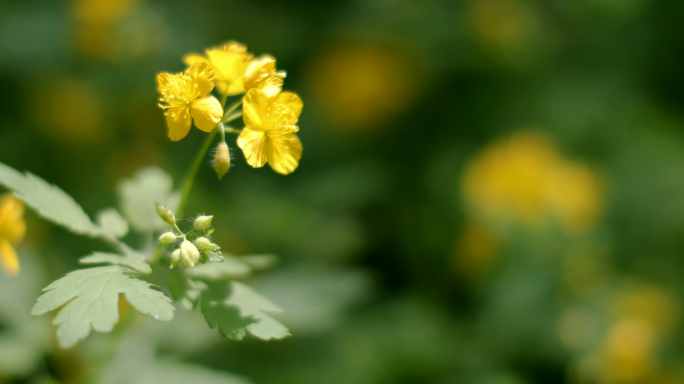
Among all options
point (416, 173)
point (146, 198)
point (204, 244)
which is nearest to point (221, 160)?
point (204, 244)

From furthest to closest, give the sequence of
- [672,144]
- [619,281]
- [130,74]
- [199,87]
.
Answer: [672,144] → [130,74] → [619,281] → [199,87]

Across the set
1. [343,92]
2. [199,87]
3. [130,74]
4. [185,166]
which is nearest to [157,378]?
[199,87]

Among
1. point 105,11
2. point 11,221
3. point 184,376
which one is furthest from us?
point 105,11

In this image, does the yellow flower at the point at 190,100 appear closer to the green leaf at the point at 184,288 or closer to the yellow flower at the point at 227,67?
the yellow flower at the point at 227,67

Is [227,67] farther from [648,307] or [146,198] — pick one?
[648,307]

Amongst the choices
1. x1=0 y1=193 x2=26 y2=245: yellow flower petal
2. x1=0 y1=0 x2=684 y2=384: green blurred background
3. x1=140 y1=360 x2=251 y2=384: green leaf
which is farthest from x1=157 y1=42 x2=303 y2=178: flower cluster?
x1=0 y1=0 x2=684 y2=384: green blurred background

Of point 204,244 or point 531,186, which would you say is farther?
point 531,186

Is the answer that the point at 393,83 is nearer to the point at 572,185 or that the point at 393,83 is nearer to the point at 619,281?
the point at 572,185
